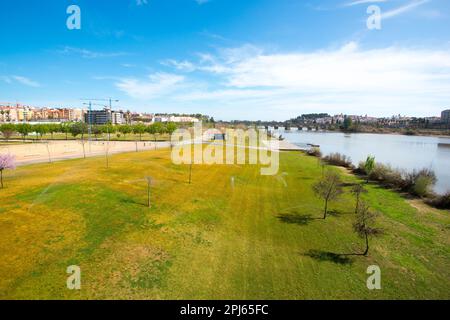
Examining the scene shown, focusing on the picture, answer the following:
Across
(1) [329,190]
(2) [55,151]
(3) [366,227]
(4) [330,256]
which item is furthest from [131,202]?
(2) [55,151]

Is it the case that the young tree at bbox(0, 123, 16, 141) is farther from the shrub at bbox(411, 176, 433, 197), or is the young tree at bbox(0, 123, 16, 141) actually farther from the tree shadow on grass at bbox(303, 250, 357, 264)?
the shrub at bbox(411, 176, 433, 197)

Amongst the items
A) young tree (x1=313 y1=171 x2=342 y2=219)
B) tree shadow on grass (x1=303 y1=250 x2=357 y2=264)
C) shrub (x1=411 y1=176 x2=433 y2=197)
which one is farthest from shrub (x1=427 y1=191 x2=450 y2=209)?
tree shadow on grass (x1=303 y1=250 x2=357 y2=264)

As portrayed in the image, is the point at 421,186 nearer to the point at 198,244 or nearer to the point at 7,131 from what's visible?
the point at 198,244

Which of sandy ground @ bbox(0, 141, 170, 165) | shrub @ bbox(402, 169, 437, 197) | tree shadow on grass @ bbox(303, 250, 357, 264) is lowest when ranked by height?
tree shadow on grass @ bbox(303, 250, 357, 264)

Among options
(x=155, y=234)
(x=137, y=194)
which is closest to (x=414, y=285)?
(x=155, y=234)

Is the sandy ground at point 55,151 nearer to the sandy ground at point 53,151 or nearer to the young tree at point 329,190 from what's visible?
the sandy ground at point 53,151

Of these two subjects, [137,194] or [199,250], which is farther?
[137,194]
